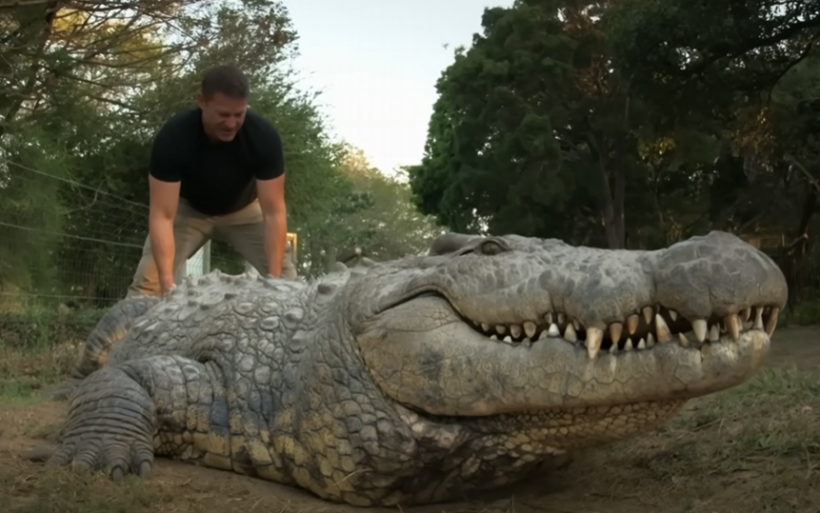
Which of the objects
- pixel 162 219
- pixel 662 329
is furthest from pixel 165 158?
pixel 662 329

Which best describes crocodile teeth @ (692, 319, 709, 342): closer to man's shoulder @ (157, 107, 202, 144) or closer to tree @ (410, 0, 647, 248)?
man's shoulder @ (157, 107, 202, 144)

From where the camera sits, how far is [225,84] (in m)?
5.04

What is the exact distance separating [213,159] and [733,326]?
3768 mm

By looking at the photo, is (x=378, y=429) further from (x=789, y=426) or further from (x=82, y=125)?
(x=82, y=125)

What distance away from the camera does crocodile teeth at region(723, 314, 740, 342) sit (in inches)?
100

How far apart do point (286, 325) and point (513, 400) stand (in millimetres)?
1216

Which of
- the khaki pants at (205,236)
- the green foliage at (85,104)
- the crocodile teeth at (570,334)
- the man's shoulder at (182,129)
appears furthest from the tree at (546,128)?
the crocodile teeth at (570,334)

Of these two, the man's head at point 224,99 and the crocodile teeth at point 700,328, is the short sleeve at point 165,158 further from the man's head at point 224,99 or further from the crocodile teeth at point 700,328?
the crocodile teeth at point 700,328

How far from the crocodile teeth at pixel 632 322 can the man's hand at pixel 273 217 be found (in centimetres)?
347

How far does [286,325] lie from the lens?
375 cm

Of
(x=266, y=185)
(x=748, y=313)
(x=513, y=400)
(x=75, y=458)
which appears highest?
(x=266, y=185)

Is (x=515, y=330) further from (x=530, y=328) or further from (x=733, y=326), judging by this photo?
(x=733, y=326)

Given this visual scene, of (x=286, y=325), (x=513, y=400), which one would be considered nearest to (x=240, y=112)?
(x=286, y=325)

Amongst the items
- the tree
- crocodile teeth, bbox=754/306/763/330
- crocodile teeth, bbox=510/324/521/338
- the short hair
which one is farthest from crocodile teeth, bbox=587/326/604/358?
the tree
